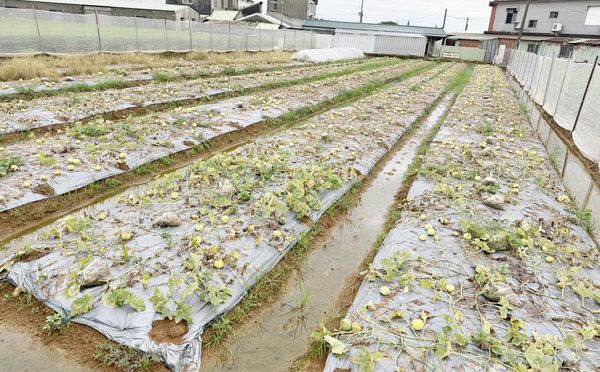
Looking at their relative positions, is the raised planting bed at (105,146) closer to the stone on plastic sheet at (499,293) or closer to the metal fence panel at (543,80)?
the stone on plastic sheet at (499,293)

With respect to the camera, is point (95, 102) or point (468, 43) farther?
point (468, 43)

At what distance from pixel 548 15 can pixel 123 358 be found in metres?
49.1

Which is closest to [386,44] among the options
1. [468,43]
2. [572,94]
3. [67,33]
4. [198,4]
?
[468,43]

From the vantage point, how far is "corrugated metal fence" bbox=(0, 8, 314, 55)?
14.8 metres

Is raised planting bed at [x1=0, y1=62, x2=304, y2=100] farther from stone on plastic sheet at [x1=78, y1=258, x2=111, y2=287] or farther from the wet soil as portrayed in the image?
the wet soil

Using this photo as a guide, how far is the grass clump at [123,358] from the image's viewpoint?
2.91 meters

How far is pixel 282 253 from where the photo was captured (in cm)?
431

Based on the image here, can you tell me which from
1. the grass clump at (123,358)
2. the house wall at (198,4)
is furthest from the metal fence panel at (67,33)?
the house wall at (198,4)

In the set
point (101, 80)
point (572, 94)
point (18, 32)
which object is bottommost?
point (101, 80)

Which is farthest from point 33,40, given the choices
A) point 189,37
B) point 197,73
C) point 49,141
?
point 49,141

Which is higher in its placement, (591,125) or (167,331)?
(591,125)

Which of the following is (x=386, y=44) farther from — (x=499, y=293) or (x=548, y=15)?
(x=499, y=293)

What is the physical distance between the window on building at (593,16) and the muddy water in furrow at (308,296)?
139 ft

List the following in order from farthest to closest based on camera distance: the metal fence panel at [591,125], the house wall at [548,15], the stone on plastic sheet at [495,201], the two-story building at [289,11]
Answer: the two-story building at [289,11] → the house wall at [548,15] → the metal fence panel at [591,125] → the stone on plastic sheet at [495,201]
